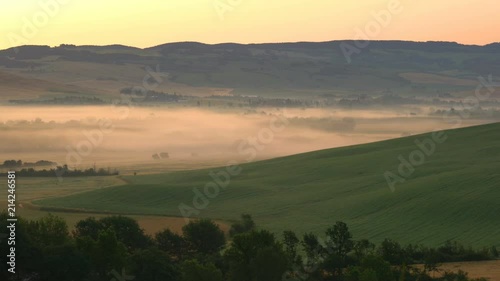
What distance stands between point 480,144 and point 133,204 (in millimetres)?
43146

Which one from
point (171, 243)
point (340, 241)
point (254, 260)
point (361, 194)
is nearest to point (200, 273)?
point (254, 260)

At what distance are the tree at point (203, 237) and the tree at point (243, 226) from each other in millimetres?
8084

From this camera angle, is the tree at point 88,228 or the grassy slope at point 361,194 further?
the grassy slope at point 361,194

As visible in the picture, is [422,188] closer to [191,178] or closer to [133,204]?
[133,204]

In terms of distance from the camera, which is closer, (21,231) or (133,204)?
(21,231)

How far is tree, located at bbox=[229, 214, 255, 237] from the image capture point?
242ft

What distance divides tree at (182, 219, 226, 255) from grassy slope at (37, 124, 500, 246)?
12383 millimetres

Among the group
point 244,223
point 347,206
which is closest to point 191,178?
point 347,206

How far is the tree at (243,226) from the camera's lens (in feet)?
242

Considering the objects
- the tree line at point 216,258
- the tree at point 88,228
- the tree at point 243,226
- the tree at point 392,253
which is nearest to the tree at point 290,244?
the tree line at point 216,258

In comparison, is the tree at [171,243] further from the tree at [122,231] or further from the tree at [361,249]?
the tree at [361,249]

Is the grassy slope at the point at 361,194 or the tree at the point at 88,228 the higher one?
the grassy slope at the point at 361,194

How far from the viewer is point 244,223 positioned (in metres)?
76.5

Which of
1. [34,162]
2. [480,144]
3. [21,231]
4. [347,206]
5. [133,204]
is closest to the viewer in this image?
[21,231]
